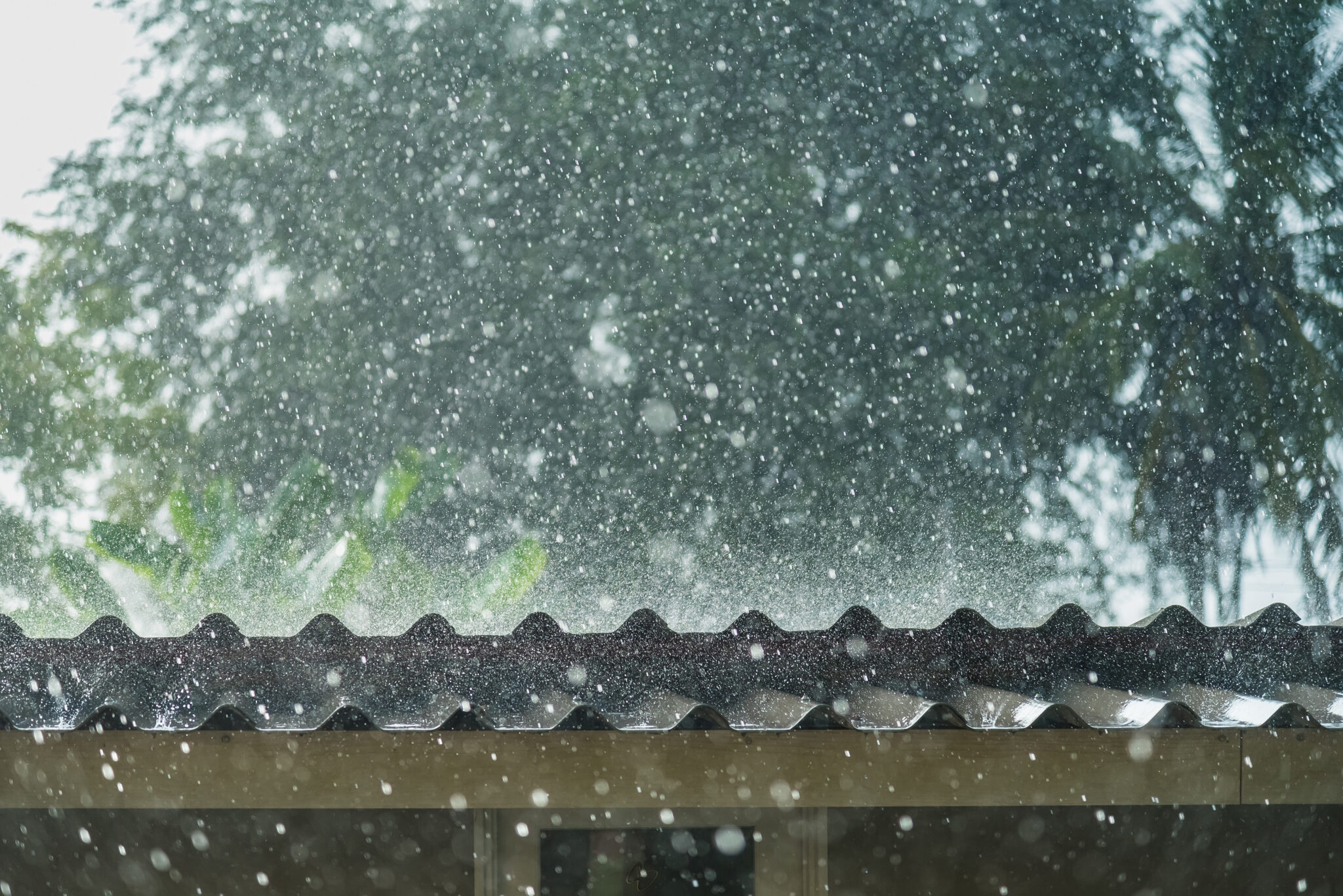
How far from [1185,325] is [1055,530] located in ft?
8.74

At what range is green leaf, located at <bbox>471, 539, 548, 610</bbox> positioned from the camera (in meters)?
10.7

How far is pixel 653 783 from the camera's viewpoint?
241 centimetres

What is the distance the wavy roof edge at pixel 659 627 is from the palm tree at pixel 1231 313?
1020 cm

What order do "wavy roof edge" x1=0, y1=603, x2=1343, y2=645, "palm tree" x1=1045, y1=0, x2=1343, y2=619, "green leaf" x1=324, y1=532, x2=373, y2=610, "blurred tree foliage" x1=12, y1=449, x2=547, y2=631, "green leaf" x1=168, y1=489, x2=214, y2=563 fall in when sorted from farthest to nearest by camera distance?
"palm tree" x1=1045, y1=0, x2=1343, y2=619, "blurred tree foliage" x1=12, y1=449, x2=547, y2=631, "green leaf" x1=324, y1=532, x2=373, y2=610, "green leaf" x1=168, y1=489, x2=214, y2=563, "wavy roof edge" x1=0, y1=603, x2=1343, y2=645

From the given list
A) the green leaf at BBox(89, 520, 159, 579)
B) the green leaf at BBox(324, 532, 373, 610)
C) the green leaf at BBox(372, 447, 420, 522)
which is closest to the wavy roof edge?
the green leaf at BBox(89, 520, 159, 579)

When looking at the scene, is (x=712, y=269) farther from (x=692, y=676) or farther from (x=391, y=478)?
(x=692, y=676)

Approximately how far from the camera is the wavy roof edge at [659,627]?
2.90 metres

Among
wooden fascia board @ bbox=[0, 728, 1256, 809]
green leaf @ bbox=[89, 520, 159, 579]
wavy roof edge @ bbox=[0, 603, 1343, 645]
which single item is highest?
green leaf @ bbox=[89, 520, 159, 579]

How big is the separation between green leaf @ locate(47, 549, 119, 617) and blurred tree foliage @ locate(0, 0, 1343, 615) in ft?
5.35

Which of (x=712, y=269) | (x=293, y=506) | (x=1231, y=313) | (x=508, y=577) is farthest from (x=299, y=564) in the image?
(x=1231, y=313)

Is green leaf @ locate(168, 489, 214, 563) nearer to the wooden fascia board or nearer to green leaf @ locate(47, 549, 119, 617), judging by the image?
green leaf @ locate(47, 549, 119, 617)

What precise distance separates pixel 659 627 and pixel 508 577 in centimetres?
863

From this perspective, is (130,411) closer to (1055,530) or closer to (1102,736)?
(1055,530)

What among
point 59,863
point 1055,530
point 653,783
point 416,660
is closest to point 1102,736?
point 653,783
